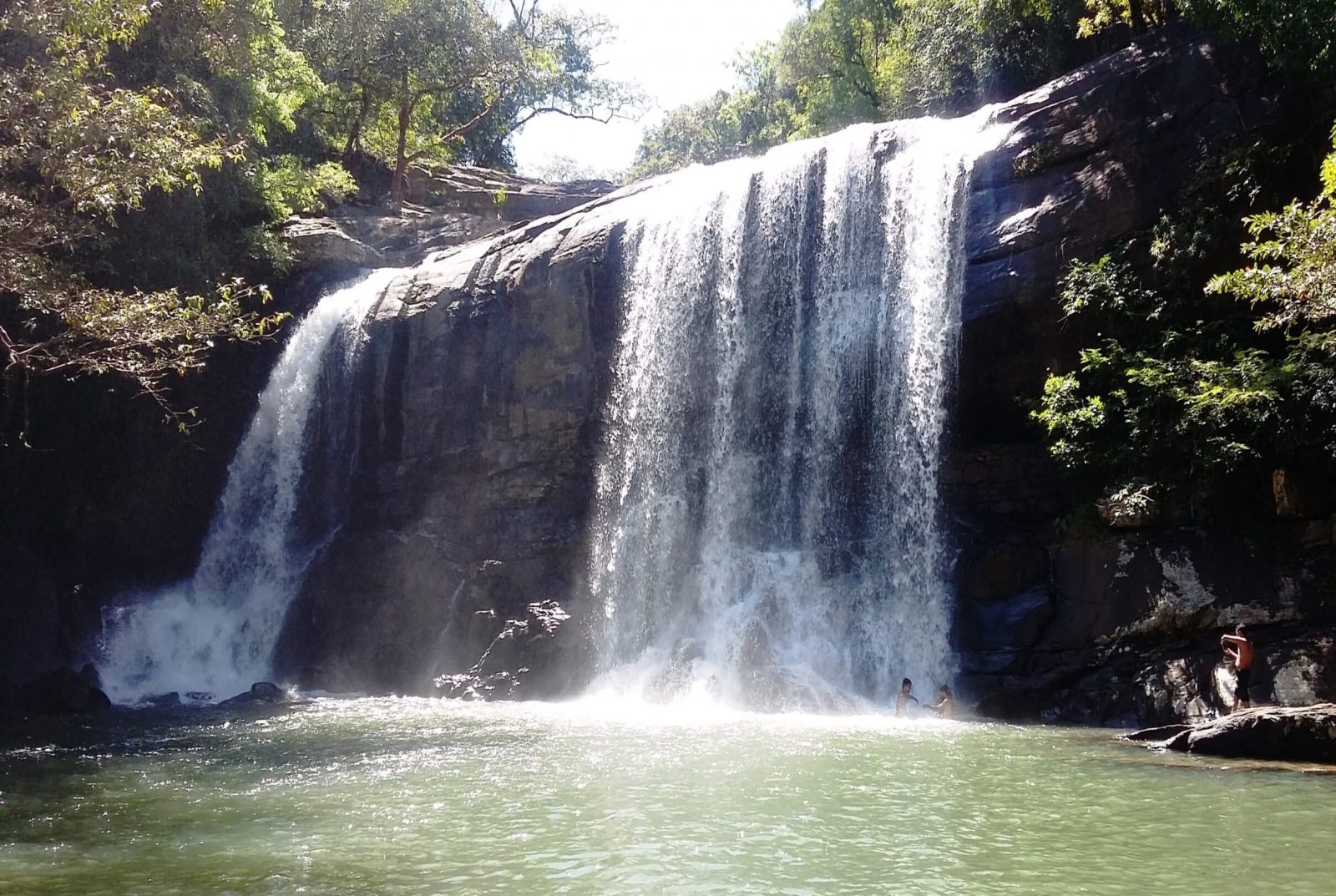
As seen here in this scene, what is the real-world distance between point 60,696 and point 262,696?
3.33m

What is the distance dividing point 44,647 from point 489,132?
3075 centimetres

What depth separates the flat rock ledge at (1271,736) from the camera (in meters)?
10.9

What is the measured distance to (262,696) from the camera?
19875 millimetres

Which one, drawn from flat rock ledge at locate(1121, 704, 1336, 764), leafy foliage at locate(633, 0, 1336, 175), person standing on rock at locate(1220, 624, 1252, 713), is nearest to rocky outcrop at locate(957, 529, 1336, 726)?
person standing on rock at locate(1220, 624, 1252, 713)

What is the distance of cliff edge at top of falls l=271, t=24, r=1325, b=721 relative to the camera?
17297 mm

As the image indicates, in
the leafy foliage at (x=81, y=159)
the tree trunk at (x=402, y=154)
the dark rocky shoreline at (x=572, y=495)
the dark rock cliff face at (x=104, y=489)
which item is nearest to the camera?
the leafy foliage at (x=81, y=159)

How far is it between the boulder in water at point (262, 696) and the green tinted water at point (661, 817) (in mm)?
5557

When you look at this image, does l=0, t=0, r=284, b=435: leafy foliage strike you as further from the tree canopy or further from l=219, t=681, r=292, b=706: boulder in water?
l=219, t=681, r=292, b=706: boulder in water

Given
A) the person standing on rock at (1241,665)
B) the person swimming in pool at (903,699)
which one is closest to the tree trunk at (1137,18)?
the person standing on rock at (1241,665)

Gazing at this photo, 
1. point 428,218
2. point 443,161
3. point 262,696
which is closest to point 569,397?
point 262,696

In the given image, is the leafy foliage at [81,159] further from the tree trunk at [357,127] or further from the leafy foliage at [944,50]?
the tree trunk at [357,127]

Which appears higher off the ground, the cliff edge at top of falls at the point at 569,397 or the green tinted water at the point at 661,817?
the cliff edge at top of falls at the point at 569,397

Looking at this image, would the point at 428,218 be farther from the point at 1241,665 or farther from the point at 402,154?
the point at 1241,665

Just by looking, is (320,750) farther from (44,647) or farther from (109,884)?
(44,647)
